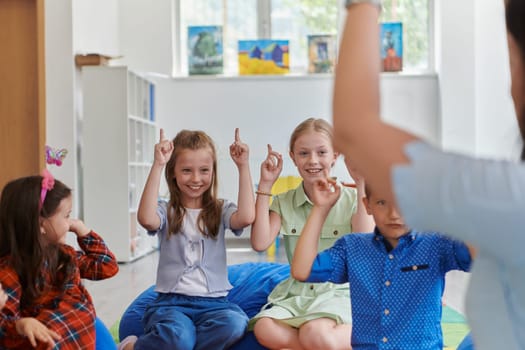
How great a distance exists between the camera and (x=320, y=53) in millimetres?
7117

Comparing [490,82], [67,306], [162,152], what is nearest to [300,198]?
[162,152]

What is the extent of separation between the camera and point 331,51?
23.4ft

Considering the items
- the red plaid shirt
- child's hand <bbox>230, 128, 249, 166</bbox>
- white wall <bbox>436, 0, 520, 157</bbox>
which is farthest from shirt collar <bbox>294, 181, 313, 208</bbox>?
white wall <bbox>436, 0, 520, 157</bbox>

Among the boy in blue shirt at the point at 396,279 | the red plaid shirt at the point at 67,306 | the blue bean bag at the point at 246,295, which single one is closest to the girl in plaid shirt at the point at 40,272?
the red plaid shirt at the point at 67,306

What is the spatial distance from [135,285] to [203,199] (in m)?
2.05

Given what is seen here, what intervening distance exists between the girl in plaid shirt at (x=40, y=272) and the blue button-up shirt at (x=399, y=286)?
27.7 inches

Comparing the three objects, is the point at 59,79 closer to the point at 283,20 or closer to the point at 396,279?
the point at 283,20

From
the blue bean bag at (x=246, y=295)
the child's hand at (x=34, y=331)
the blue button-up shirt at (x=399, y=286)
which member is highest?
the blue button-up shirt at (x=399, y=286)

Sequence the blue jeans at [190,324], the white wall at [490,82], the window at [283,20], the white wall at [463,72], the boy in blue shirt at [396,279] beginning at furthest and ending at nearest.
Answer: the window at [283,20], the white wall at [463,72], the white wall at [490,82], the blue jeans at [190,324], the boy in blue shirt at [396,279]

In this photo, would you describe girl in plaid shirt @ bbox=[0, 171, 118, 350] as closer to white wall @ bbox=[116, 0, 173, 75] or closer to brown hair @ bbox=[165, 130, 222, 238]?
brown hair @ bbox=[165, 130, 222, 238]

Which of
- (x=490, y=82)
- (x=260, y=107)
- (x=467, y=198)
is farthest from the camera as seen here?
(x=260, y=107)

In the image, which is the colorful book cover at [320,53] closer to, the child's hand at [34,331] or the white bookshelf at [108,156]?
the white bookshelf at [108,156]

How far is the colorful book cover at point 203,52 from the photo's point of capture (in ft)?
23.5

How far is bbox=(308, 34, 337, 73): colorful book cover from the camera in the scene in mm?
7098
